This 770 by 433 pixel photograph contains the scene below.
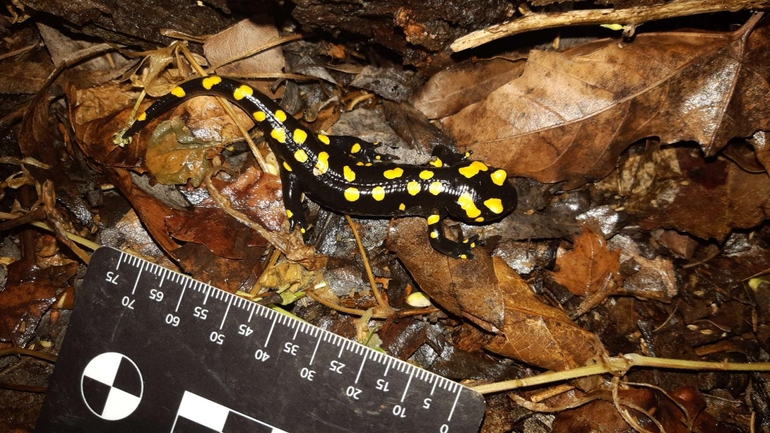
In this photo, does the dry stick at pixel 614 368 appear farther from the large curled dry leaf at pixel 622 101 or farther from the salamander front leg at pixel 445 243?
the large curled dry leaf at pixel 622 101

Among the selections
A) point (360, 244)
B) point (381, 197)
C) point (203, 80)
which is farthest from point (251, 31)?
point (360, 244)

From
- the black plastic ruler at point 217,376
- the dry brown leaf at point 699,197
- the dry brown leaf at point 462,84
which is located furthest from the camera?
the dry brown leaf at point 462,84

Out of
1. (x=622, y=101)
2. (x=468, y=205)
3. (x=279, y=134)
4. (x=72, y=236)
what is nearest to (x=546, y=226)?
(x=468, y=205)

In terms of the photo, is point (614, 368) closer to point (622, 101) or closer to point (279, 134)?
point (622, 101)

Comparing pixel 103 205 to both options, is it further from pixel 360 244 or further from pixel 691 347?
pixel 691 347

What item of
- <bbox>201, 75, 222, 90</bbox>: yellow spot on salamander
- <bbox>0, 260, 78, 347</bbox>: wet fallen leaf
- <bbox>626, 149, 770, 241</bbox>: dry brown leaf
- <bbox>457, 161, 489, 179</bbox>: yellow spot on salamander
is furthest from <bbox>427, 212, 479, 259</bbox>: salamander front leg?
<bbox>0, 260, 78, 347</bbox>: wet fallen leaf

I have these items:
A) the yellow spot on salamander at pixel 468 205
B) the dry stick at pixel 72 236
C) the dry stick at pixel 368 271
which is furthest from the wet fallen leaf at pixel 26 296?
the yellow spot on salamander at pixel 468 205
